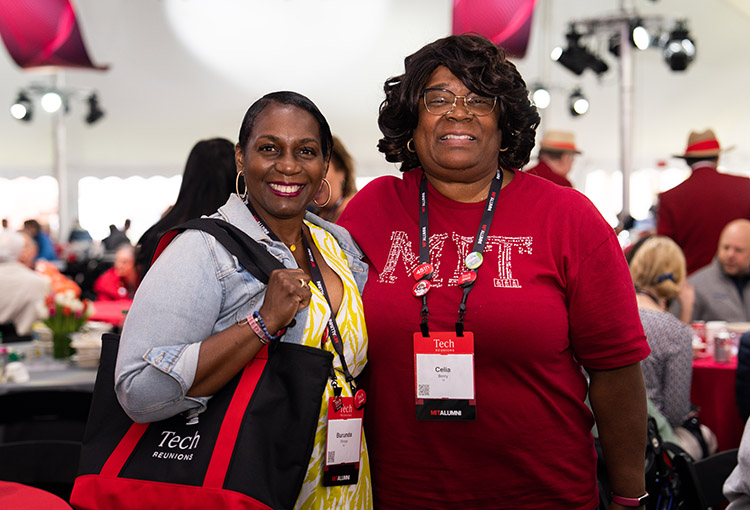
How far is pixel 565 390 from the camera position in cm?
159

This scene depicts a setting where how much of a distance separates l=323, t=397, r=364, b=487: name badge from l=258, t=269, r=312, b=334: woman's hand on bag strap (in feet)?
0.76

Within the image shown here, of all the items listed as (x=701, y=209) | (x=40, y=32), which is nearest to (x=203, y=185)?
(x=701, y=209)

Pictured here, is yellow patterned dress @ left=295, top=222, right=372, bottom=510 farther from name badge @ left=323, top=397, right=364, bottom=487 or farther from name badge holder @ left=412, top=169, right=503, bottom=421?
name badge holder @ left=412, top=169, right=503, bottom=421

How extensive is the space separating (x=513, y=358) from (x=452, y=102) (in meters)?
0.57

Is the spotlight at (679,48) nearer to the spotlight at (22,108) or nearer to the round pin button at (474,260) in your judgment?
the round pin button at (474,260)

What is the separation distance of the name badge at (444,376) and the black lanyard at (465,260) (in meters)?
0.03

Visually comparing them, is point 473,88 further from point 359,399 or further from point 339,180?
point 339,180

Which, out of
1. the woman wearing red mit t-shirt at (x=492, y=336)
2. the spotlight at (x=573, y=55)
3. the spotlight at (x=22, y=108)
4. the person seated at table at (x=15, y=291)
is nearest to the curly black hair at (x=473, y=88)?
the woman wearing red mit t-shirt at (x=492, y=336)

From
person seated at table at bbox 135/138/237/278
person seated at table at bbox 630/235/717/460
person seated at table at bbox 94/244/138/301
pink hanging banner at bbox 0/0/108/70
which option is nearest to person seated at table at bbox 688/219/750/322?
person seated at table at bbox 630/235/717/460

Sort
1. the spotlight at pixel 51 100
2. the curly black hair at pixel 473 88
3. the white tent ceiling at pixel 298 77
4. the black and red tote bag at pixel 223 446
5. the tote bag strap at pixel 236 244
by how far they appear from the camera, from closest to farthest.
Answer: the black and red tote bag at pixel 223 446, the tote bag strap at pixel 236 244, the curly black hair at pixel 473 88, the spotlight at pixel 51 100, the white tent ceiling at pixel 298 77

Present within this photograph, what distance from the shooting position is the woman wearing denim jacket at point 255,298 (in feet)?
4.29

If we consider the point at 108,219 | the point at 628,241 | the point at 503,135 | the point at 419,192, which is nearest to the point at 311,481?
the point at 419,192

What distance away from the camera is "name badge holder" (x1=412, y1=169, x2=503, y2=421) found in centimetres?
153

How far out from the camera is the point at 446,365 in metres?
1.53
